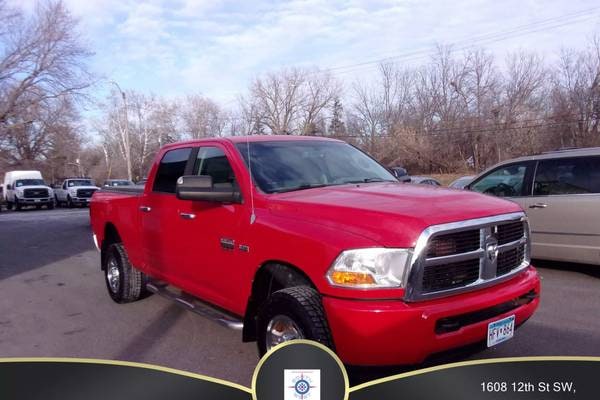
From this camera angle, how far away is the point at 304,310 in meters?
2.97

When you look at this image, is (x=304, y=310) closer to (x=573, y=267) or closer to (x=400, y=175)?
(x=400, y=175)

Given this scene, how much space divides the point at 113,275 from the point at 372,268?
14.6ft

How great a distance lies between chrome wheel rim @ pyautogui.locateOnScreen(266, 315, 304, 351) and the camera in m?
3.17

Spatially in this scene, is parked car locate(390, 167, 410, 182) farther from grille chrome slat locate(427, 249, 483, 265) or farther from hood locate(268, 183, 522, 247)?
grille chrome slat locate(427, 249, 483, 265)

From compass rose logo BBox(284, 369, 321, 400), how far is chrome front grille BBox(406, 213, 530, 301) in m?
1.63

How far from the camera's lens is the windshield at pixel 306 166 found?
13.2ft

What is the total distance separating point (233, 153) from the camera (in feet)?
13.9

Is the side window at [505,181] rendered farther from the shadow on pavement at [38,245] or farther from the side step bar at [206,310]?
the shadow on pavement at [38,245]

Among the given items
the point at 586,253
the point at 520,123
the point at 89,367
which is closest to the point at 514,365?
the point at 89,367

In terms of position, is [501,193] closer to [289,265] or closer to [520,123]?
[289,265]

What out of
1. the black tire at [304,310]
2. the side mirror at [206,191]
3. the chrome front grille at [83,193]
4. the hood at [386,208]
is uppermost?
the side mirror at [206,191]

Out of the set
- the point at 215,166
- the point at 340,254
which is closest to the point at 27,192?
the point at 215,166

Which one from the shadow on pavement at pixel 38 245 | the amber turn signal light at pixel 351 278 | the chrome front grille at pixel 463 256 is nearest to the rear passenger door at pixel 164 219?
the amber turn signal light at pixel 351 278

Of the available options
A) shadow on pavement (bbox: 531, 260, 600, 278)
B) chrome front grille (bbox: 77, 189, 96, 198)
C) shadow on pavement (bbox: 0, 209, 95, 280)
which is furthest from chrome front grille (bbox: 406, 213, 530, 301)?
chrome front grille (bbox: 77, 189, 96, 198)
